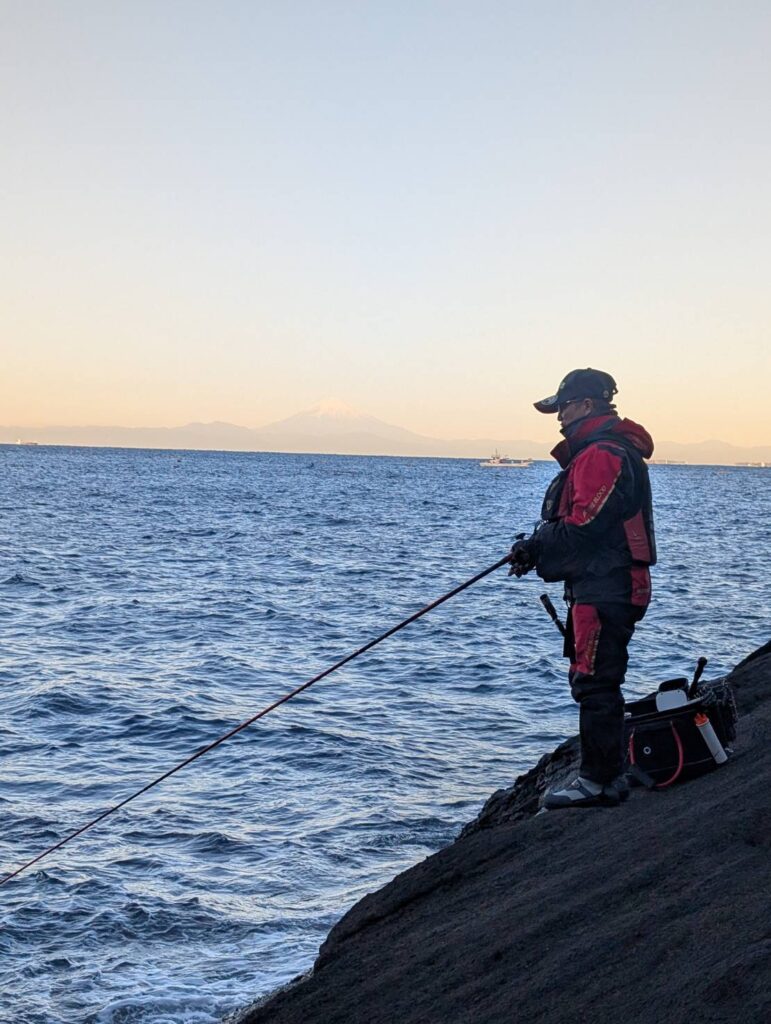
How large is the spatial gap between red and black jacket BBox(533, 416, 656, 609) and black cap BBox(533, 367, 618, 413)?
0.81ft

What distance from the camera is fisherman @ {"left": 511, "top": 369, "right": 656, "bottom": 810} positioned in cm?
521

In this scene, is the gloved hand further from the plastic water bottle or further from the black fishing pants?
the plastic water bottle

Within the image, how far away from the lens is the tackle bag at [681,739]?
212 inches

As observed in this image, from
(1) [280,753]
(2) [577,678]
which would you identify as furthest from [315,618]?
(2) [577,678]

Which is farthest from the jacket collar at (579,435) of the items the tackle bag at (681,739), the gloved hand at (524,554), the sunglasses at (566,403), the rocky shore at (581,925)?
the rocky shore at (581,925)

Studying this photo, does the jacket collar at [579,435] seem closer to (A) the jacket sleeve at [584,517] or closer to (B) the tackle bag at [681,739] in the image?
(A) the jacket sleeve at [584,517]

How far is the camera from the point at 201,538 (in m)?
39.8

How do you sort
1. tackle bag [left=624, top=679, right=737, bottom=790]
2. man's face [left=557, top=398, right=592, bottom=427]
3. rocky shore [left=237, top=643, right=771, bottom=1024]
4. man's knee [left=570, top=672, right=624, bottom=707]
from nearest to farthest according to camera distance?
1. rocky shore [left=237, top=643, right=771, bottom=1024]
2. man's knee [left=570, top=672, right=624, bottom=707]
3. tackle bag [left=624, top=679, right=737, bottom=790]
4. man's face [left=557, top=398, right=592, bottom=427]

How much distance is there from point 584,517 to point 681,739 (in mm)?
1338

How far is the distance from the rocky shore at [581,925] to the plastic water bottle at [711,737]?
9 centimetres

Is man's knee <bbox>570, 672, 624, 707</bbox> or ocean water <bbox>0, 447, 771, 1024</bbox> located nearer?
man's knee <bbox>570, 672, 624, 707</bbox>

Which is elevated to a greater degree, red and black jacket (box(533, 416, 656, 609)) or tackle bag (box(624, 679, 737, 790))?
red and black jacket (box(533, 416, 656, 609))

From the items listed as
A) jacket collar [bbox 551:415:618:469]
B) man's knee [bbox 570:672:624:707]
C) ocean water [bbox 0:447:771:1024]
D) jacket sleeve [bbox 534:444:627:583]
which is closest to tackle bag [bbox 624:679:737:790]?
man's knee [bbox 570:672:624:707]

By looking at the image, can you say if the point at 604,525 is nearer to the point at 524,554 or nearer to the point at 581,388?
the point at 524,554
